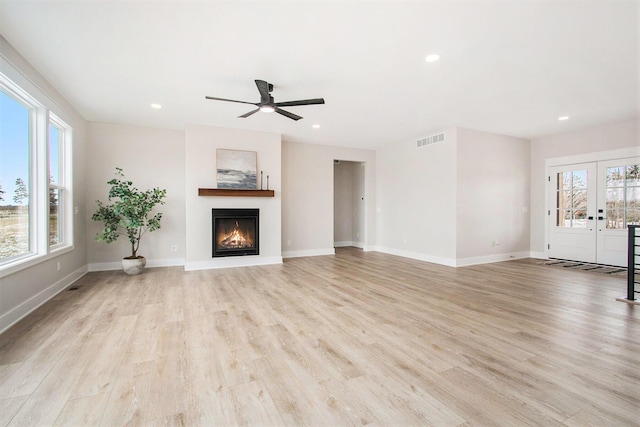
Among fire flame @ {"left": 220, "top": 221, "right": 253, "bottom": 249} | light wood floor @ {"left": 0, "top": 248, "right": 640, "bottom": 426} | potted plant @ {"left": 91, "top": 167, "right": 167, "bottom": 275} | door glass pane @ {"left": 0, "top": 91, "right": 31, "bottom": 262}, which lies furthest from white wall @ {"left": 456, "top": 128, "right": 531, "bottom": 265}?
door glass pane @ {"left": 0, "top": 91, "right": 31, "bottom": 262}

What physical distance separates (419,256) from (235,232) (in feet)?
13.3

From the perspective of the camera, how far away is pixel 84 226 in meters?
5.19

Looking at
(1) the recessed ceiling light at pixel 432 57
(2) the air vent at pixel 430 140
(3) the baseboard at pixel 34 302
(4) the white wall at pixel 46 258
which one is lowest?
(3) the baseboard at pixel 34 302

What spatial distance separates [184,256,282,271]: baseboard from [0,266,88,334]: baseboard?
1.66 metres

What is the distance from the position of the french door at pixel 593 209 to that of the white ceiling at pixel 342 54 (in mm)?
1251

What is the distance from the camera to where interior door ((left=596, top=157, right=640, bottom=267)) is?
525 cm

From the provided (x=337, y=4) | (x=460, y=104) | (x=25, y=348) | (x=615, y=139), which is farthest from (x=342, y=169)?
(x=25, y=348)

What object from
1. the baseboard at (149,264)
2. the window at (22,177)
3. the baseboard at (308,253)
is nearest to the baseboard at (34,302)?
the window at (22,177)

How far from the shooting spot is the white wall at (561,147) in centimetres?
529

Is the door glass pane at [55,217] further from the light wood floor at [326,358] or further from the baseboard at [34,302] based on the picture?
the light wood floor at [326,358]

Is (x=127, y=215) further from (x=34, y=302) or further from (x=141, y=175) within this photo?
(x=34, y=302)

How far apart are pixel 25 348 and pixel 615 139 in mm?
9008

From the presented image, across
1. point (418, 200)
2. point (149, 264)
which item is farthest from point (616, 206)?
point (149, 264)

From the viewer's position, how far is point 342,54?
9.68 ft
